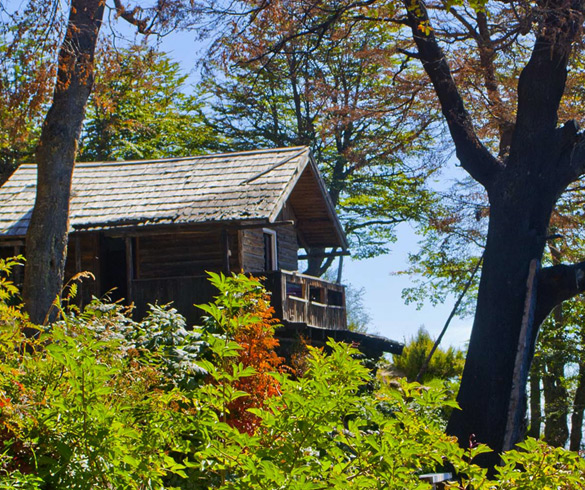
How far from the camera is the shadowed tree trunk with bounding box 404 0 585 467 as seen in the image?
12961 millimetres

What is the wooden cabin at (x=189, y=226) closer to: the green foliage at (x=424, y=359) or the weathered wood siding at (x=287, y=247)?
the weathered wood siding at (x=287, y=247)

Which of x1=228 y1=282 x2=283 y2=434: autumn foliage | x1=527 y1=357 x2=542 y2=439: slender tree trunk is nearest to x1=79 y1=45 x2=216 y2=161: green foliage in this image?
x1=527 y1=357 x2=542 y2=439: slender tree trunk

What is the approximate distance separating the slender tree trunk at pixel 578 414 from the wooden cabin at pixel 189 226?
20.4 feet

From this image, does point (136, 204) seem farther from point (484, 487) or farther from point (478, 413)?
point (484, 487)

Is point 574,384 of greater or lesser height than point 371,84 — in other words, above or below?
below

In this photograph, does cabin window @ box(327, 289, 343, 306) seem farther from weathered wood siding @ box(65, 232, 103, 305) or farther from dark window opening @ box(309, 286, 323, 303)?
weathered wood siding @ box(65, 232, 103, 305)

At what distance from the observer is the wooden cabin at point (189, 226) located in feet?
61.6

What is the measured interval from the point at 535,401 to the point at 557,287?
38.7ft

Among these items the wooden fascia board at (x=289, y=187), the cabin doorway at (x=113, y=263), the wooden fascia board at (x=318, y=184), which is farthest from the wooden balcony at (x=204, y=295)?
the cabin doorway at (x=113, y=263)

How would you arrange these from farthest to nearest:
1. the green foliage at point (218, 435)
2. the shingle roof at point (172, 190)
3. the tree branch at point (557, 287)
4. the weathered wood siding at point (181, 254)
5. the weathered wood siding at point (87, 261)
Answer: the weathered wood siding at point (87, 261)
the weathered wood siding at point (181, 254)
the shingle roof at point (172, 190)
the tree branch at point (557, 287)
the green foliage at point (218, 435)

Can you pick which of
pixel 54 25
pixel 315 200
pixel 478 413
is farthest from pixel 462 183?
pixel 54 25

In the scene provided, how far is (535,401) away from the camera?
2419 centimetres

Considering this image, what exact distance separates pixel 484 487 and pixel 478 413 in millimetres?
8482

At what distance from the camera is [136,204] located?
20.3m
